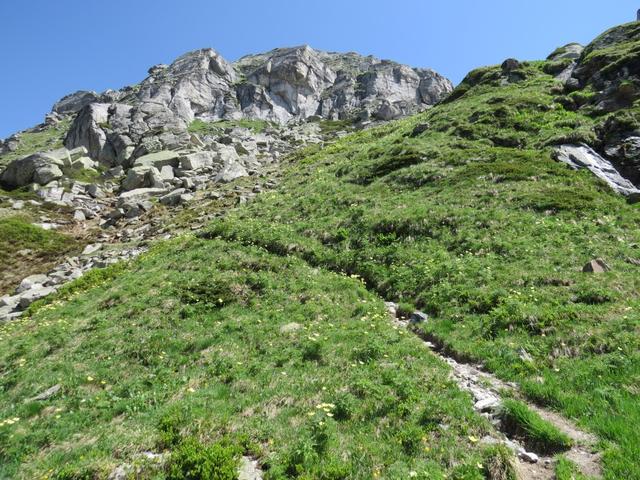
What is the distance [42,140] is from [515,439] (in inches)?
5887

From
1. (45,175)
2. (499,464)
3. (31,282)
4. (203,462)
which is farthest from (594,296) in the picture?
(45,175)

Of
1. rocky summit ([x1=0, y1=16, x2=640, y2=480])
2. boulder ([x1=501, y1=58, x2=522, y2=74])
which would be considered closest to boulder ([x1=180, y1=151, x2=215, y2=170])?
rocky summit ([x1=0, y1=16, x2=640, y2=480])

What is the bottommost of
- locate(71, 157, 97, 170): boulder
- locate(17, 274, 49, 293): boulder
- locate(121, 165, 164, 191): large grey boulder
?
locate(17, 274, 49, 293): boulder

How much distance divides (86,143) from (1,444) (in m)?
87.6

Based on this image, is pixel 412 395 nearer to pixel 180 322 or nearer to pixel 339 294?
pixel 339 294

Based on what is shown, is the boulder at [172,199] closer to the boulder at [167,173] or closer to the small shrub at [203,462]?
the boulder at [167,173]

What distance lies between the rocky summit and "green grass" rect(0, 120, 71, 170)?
73659mm

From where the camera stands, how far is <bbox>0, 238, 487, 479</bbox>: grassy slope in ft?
29.1

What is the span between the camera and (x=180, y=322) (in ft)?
54.3

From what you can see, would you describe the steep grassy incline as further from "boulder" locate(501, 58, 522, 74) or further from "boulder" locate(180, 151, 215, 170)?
"boulder" locate(180, 151, 215, 170)

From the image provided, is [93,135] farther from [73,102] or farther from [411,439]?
[73,102]

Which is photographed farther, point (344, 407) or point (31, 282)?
point (31, 282)

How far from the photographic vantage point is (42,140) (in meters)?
125

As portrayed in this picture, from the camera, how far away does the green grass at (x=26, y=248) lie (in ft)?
104
